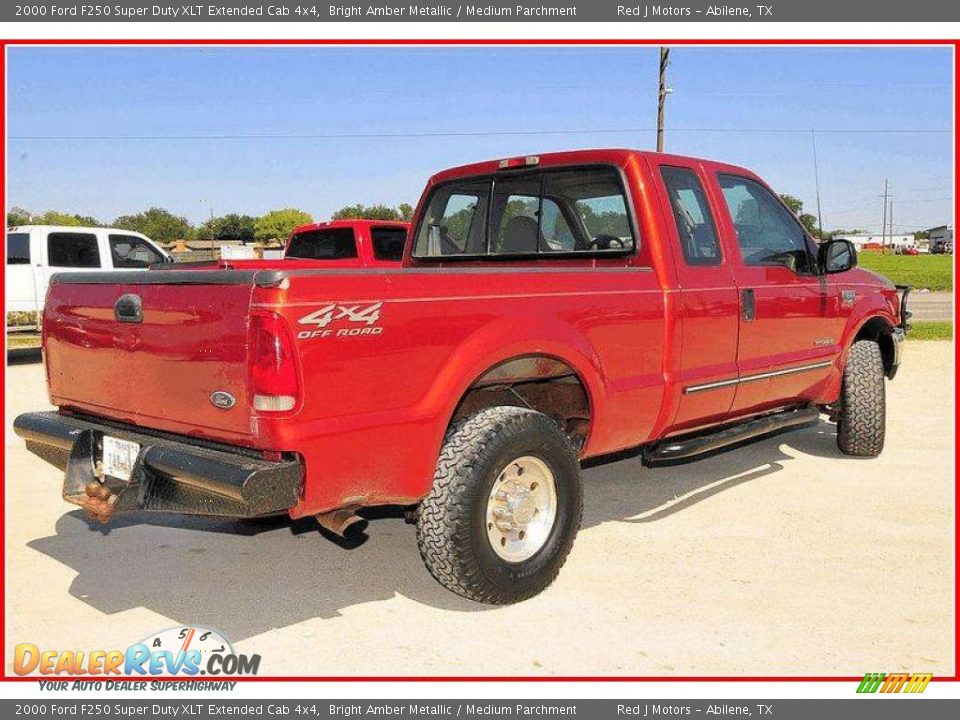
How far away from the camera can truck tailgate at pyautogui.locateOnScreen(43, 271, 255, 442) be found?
3.15 m

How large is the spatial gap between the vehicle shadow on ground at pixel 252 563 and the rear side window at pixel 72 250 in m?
10.8

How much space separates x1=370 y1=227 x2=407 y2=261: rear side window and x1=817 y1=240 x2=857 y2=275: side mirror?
6.73 meters

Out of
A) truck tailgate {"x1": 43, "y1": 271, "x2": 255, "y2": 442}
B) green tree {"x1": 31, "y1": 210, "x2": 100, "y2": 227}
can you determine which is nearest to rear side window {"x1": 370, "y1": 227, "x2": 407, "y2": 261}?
truck tailgate {"x1": 43, "y1": 271, "x2": 255, "y2": 442}

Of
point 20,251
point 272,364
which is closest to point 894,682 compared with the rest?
point 272,364

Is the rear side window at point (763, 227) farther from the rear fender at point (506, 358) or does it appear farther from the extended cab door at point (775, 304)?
the rear fender at point (506, 358)

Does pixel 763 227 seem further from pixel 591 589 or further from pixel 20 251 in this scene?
pixel 20 251

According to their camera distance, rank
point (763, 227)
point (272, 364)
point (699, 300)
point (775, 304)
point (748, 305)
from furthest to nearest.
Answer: point (763, 227) → point (775, 304) → point (748, 305) → point (699, 300) → point (272, 364)

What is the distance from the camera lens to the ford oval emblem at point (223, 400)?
10.3ft

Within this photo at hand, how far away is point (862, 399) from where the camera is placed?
6.42 meters

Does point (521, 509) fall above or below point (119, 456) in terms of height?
below

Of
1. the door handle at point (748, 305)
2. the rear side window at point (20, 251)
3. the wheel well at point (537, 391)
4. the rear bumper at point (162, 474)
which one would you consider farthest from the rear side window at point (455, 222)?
the rear side window at point (20, 251)

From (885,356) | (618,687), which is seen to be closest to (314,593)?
(618,687)

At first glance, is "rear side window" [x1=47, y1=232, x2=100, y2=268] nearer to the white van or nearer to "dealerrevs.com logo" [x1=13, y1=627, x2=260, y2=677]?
the white van

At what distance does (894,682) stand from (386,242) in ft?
31.1
